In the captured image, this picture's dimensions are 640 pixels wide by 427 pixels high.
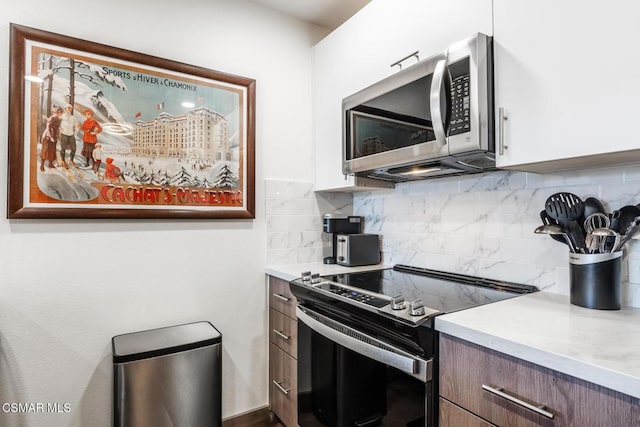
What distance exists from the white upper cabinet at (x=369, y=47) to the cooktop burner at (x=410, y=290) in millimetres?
544

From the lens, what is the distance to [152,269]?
5.65ft

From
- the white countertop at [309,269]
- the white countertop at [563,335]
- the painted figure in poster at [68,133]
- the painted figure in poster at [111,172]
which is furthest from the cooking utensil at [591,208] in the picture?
the painted figure in poster at [68,133]

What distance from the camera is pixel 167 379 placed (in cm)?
145

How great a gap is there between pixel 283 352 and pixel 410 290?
32.6 inches

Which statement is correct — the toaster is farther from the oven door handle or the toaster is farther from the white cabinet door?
the white cabinet door

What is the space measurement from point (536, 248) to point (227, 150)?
157 cm

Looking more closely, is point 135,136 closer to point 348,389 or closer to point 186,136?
point 186,136

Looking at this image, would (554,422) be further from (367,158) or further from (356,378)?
(367,158)

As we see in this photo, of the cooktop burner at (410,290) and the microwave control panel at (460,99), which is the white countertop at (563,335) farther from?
the microwave control panel at (460,99)

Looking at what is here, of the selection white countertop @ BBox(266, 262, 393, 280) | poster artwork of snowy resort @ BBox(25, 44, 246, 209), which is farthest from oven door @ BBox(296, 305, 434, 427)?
poster artwork of snowy resort @ BBox(25, 44, 246, 209)

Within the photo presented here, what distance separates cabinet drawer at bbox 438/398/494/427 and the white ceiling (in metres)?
2.09

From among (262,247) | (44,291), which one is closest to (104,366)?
(44,291)

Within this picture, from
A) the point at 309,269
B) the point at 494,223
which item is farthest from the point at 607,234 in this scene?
the point at 309,269

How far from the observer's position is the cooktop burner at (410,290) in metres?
1.11
